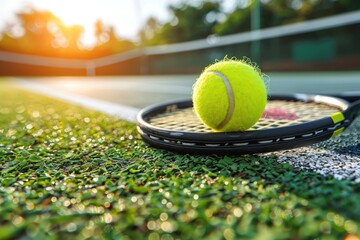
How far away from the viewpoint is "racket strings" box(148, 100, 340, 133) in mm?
2031

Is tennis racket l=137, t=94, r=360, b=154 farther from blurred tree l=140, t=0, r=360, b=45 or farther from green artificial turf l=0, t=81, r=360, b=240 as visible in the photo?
blurred tree l=140, t=0, r=360, b=45

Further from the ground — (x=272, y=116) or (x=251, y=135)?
(x=251, y=135)

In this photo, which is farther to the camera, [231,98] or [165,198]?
[231,98]

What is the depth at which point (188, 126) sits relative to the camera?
2070 mm

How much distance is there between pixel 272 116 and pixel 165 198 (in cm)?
131

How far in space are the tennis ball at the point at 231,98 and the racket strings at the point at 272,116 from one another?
182 mm

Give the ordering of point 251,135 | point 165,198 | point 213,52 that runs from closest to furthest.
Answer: point 165,198 → point 251,135 → point 213,52

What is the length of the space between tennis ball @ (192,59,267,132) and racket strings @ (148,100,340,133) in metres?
0.18

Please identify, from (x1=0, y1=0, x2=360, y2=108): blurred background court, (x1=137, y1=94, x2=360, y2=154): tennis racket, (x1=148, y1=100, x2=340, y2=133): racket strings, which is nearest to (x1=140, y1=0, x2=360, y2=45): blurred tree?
(x1=0, y1=0, x2=360, y2=108): blurred background court

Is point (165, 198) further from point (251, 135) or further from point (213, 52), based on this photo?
point (213, 52)

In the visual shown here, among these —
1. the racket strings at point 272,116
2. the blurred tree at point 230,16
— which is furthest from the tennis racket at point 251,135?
the blurred tree at point 230,16

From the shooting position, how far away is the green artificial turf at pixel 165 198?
39.9 inches

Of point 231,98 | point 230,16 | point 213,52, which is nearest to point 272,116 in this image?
point 231,98

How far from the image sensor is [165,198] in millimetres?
1231
